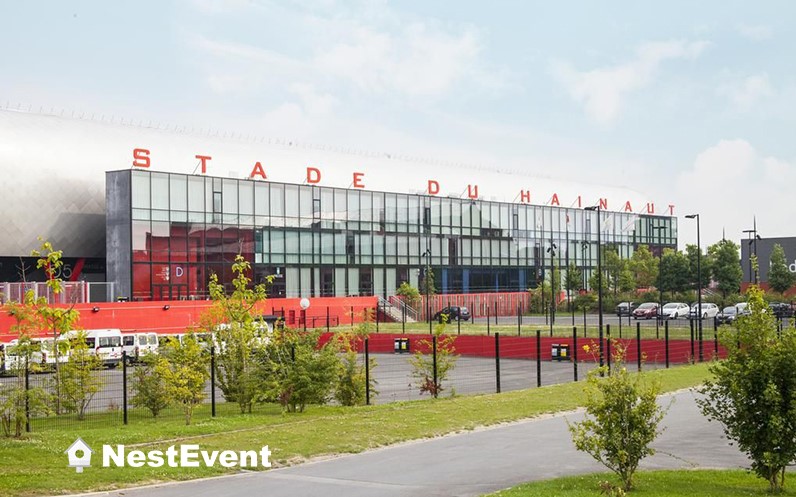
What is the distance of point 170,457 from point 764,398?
11482 mm

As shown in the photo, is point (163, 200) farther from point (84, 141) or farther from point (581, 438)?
point (581, 438)

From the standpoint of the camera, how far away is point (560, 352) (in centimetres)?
4869

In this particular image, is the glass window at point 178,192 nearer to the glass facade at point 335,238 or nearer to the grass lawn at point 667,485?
the glass facade at point 335,238

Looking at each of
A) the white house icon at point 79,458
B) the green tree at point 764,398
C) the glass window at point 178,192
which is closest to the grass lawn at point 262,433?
the white house icon at point 79,458

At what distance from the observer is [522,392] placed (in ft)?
103

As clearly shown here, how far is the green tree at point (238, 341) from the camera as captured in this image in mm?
28328

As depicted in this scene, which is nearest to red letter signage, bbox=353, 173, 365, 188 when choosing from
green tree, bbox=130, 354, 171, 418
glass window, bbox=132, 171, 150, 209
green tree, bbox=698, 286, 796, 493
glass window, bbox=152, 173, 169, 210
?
glass window, bbox=152, 173, 169, 210

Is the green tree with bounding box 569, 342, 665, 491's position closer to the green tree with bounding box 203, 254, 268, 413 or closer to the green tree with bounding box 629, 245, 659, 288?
the green tree with bounding box 203, 254, 268, 413

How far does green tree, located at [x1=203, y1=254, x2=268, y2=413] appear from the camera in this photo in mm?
28328

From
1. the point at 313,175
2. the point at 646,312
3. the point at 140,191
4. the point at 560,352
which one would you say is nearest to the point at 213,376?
the point at 560,352

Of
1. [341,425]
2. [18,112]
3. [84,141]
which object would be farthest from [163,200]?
[341,425]

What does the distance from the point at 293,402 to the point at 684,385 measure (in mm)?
13819

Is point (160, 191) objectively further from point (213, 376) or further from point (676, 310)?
point (213, 376)

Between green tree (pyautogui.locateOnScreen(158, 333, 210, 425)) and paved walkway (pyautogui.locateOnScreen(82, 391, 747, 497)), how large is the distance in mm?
6707
